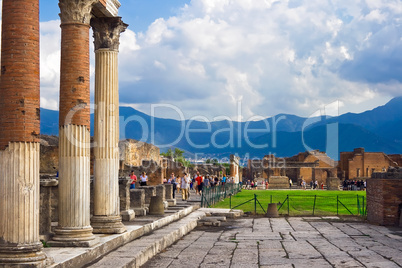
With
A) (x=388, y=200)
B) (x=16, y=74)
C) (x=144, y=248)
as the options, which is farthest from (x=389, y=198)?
(x=16, y=74)

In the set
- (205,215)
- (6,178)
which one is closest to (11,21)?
(6,178)

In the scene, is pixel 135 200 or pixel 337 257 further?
pixel 135 200

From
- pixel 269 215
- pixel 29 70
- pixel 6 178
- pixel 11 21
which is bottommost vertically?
pixel 269 215

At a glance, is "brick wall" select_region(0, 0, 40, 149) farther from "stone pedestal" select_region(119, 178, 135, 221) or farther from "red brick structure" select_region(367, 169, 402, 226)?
"red brick structure" select_region(367, 169, 402, 226)

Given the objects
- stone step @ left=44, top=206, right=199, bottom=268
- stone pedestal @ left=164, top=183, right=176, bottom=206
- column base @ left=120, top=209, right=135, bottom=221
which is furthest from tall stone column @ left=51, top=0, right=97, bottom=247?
stone pedestal @ left=164, top=183, right=176, bottom=206

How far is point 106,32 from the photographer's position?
39.4 ft

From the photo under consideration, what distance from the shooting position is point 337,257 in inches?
437

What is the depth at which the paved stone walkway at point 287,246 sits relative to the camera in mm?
10594

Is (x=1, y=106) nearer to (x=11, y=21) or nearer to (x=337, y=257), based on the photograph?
(x=11, y=21)

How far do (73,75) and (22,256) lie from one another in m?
3.71

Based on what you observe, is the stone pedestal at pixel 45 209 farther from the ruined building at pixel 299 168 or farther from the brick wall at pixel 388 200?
the ruined building at pixel 299 168

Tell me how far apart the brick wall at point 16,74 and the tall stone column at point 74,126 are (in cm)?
222

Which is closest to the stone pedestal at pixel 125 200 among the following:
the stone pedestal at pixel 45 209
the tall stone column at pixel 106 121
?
the tall stone column at pixel 106 121

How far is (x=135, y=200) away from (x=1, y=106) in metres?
9.00
